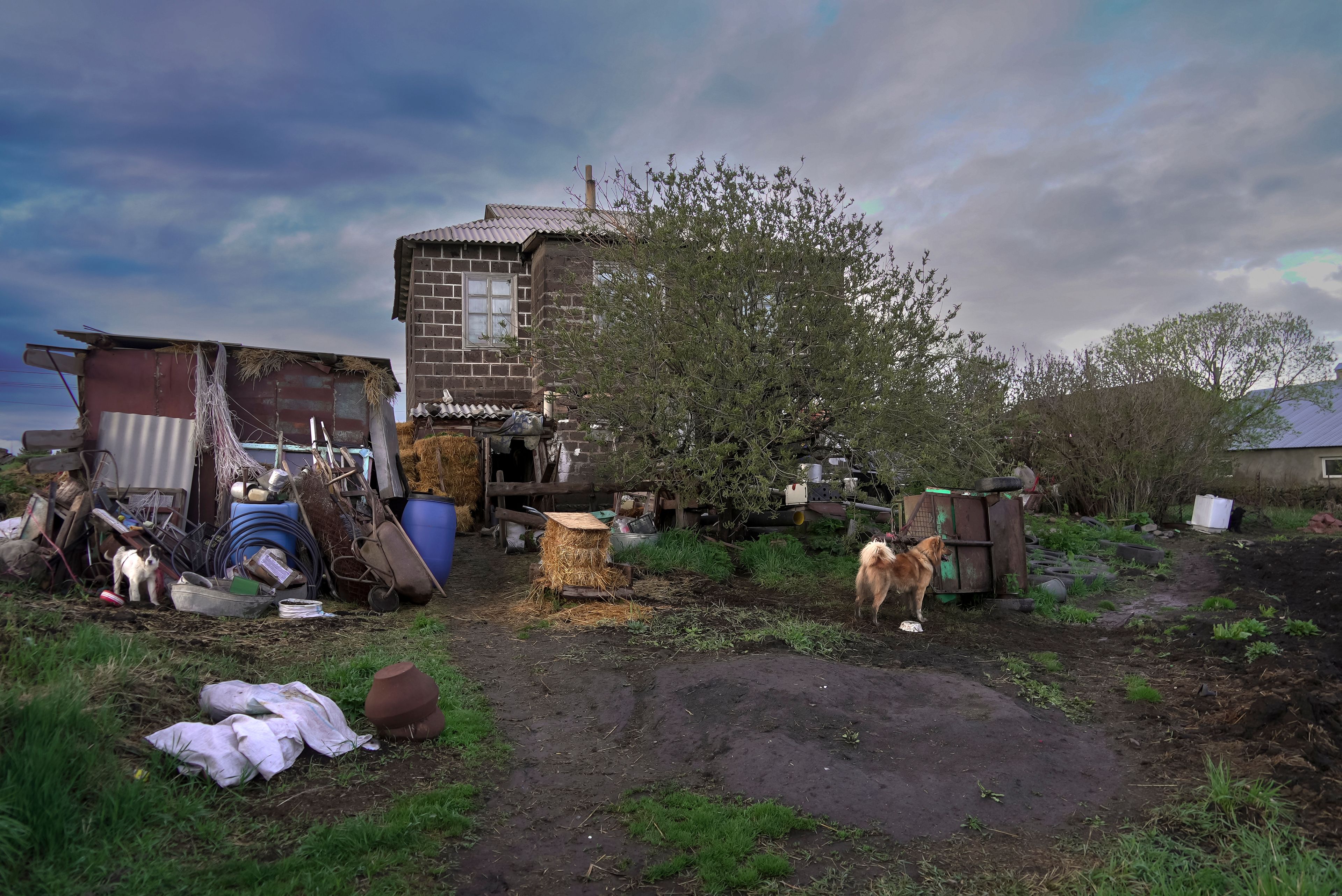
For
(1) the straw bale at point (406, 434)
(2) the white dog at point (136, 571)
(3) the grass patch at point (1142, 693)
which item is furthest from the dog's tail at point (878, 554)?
(1) the straw bale at point (406, 434)

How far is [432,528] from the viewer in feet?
32.3

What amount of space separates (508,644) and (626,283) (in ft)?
17.0

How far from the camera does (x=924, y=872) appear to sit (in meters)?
3.62

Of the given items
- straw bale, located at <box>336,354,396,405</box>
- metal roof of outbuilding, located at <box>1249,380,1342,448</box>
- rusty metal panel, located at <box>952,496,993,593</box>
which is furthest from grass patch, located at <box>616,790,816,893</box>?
metal roof of outbuilding, located at <box>1249,380,1342,448</box>

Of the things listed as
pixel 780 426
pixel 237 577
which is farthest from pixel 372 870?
pixel 780 426

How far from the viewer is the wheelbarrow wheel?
8672 mm

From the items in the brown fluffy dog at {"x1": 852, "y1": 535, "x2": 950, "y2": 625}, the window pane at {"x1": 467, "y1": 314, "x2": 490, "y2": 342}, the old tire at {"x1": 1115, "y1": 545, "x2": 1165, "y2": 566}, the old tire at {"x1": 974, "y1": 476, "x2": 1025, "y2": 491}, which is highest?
the window pane at {"x1": 467, "y1": 314, "x2": 490, "y2": 342}

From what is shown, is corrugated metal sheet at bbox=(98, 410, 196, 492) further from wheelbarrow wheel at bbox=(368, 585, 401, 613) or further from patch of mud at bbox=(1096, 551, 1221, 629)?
patch of mud at bbox=(1096, 551, 1221, 629)

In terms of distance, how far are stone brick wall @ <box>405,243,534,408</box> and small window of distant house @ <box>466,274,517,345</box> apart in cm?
12

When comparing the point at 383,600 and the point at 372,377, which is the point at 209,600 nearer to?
the point at 383,600

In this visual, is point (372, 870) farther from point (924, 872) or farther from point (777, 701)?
point (777, 701)

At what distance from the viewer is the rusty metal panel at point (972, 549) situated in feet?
28.7

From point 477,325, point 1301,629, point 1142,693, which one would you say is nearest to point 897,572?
point 1142,693

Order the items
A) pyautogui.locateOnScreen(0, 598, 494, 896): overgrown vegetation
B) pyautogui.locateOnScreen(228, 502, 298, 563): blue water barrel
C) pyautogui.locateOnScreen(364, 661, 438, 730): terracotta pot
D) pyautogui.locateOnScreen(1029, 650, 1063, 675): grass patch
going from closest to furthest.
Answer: pyautogui.locateOnScreen(0, 598, 494, 896): overgrown vegetation, pyautogui.locateOnScreen(364, 661, 438, 730): terracotta pot, pyautogui.locateOnScreen(1029, 650, 1063, 675): grass patch, pyautogui.locateOnScreen(228, 502, 298, 563): blue water barrel
